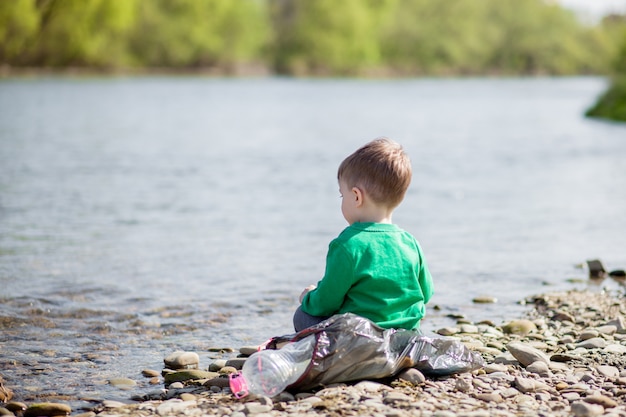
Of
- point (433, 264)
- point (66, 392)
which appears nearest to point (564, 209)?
point (433, 264)

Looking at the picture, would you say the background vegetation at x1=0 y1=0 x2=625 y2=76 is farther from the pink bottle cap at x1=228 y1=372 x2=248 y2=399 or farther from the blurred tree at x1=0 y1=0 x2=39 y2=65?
the pink bottle cap at x1=228 y1=372 x2=248 y2=399

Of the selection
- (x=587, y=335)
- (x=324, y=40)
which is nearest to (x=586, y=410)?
(x=587, y=335)

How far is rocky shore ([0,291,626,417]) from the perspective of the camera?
14.1ft

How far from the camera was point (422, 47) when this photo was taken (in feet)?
403

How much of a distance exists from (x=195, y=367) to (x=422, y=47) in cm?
12045

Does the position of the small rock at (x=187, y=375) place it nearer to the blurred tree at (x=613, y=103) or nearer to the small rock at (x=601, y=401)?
the small rock at (x=601, y=401)

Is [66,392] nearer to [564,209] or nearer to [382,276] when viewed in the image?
[382,276]

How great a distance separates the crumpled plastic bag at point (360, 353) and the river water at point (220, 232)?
1137 mm

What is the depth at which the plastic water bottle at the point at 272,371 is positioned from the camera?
14.9 ft

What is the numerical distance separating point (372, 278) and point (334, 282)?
21 centimetres

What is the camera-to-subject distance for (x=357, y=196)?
496 centimetres

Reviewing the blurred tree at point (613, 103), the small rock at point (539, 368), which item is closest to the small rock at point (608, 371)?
the small rock at point (539, 368)

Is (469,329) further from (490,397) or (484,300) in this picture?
(490,397)

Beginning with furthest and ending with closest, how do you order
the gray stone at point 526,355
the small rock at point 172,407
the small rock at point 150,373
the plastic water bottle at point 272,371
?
the small rock at point 150,373 < the gray stone at point 526,355 < the plastic water bottle at point 272,371 < the small rock at point 172,407
